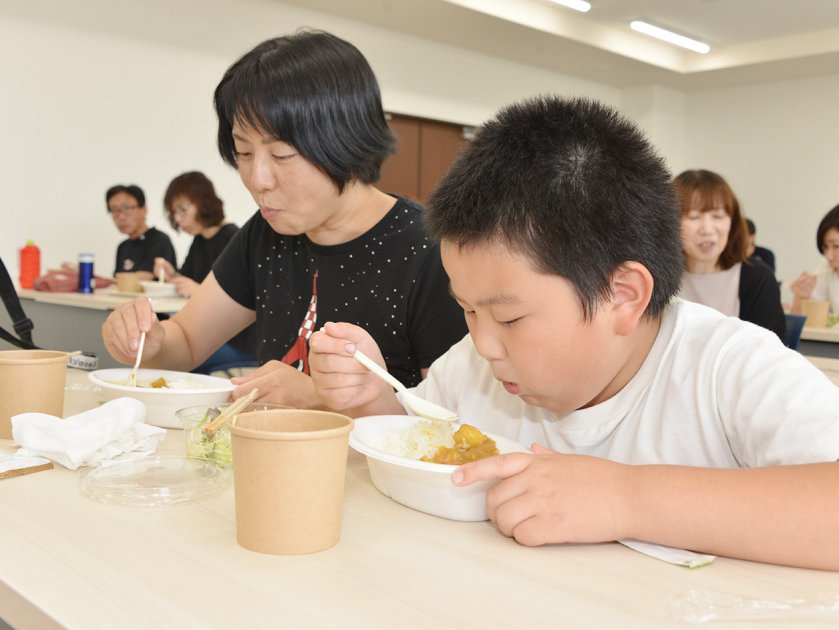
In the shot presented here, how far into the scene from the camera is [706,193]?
10.8 ft

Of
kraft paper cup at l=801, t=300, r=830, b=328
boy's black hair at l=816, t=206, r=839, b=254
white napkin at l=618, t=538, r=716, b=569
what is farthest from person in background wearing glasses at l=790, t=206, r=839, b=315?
white napkin at l=618, t=538, r=716, b=569

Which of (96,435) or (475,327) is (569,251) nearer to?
(475,327)

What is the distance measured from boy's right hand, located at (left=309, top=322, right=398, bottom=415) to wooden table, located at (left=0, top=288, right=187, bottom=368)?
97.6 inches

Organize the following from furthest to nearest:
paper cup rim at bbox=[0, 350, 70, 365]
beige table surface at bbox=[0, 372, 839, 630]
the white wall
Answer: the white wall, paper cup rim at bbox=[0, 350, 70, 365], beige table surface at bbox=[0, 372, 839, 630]

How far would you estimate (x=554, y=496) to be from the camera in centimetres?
77

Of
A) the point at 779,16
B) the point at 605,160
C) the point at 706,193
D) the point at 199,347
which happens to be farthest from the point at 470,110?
the point at 605,160

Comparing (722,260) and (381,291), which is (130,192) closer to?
(722,260)

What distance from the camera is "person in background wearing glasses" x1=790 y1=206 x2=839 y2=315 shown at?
15.3ft

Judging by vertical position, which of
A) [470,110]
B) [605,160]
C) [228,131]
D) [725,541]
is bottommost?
[725,541]

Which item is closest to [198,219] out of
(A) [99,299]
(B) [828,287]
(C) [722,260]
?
(A) [99,299]

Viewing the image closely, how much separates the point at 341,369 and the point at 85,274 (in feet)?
11.8

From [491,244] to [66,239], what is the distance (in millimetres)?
5345

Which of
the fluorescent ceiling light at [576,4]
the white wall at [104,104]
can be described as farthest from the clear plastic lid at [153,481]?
the fluorescent ceiling light at [576,4]

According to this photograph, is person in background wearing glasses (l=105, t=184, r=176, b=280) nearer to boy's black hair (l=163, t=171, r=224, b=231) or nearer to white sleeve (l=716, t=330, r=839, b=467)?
boy's black hair (l=163, t=171, r=224, b=231)
